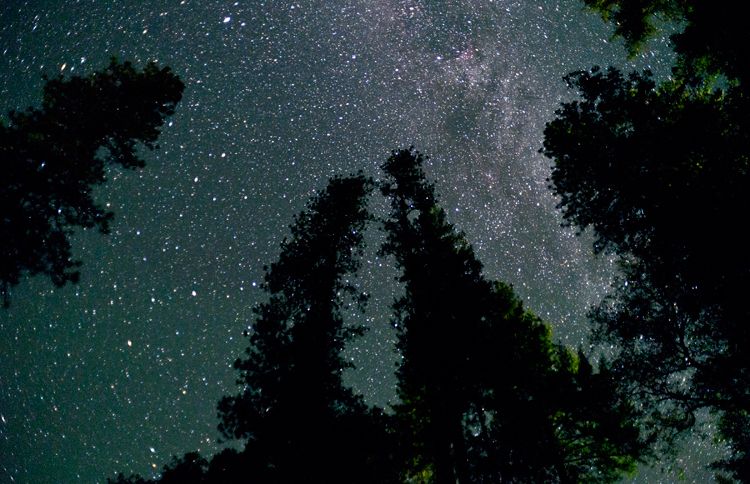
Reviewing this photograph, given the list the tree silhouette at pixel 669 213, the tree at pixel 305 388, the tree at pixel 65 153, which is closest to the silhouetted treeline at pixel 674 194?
the tree silhouette at pixel 669 213

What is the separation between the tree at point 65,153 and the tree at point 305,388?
542 centimetres

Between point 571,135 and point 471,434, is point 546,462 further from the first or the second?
point 571,135

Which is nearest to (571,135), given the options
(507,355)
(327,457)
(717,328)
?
(717,328)

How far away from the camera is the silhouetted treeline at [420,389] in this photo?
1002 cm

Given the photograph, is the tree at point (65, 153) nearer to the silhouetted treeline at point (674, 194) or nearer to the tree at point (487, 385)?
the tree at point (487, 385)

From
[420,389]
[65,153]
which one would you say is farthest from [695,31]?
[65,153]

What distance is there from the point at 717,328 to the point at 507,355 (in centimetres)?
549

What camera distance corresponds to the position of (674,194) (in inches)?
354

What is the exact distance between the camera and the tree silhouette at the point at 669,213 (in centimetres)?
835

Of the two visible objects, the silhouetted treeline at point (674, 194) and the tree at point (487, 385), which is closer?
the silhouetted treeline at point (674, 194)

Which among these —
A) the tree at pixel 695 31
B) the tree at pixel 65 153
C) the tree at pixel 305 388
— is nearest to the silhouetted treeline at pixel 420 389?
the tree at pixel 305 388

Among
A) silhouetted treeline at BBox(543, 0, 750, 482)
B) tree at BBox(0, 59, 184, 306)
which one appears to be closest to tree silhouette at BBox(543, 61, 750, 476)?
silhouetted treeline at BBox(543, 0, 750, 482)

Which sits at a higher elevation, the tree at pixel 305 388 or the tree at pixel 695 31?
the tree at pixel 695 31

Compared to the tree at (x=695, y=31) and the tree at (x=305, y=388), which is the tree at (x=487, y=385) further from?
the tree at (x=695, y=31)
